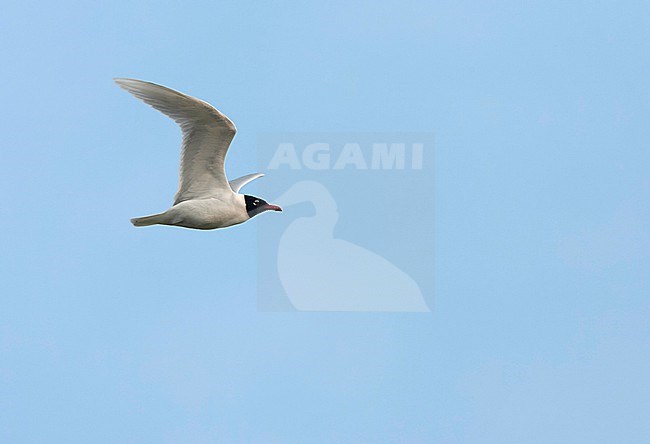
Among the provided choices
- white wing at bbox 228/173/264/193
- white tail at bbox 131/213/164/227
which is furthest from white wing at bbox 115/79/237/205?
white wing at bbox 228/173/264/193

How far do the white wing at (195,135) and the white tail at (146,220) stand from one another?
0.43 m

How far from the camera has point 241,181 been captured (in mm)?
17125

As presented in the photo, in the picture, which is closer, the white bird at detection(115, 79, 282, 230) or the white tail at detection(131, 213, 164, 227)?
the white bird at detection(115, 79, 282, 230)

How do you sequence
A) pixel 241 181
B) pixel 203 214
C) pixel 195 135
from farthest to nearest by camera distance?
pixel 241 181, pixel 203 214, pixel 195 135

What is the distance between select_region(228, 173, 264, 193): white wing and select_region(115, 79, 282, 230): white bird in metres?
1.64

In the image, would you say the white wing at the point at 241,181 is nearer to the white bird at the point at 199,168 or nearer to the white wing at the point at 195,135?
the white bird at the point at 199,168

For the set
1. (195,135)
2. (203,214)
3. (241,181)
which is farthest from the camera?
(241,181)

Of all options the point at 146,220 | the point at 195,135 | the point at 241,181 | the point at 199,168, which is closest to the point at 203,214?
the point at 199,168

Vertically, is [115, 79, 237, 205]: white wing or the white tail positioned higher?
[115, 79, 237, 205]: white wing

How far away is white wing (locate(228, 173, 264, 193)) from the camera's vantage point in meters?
16.9

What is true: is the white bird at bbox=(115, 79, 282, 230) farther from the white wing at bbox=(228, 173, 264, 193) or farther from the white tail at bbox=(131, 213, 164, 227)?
the white wing at bbox=(228, 173, 264, 193)

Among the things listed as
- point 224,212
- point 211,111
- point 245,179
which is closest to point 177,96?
point 211,111

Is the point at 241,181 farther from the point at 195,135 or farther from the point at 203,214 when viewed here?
the point at 195,135

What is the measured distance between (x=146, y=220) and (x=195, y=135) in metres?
1.11
